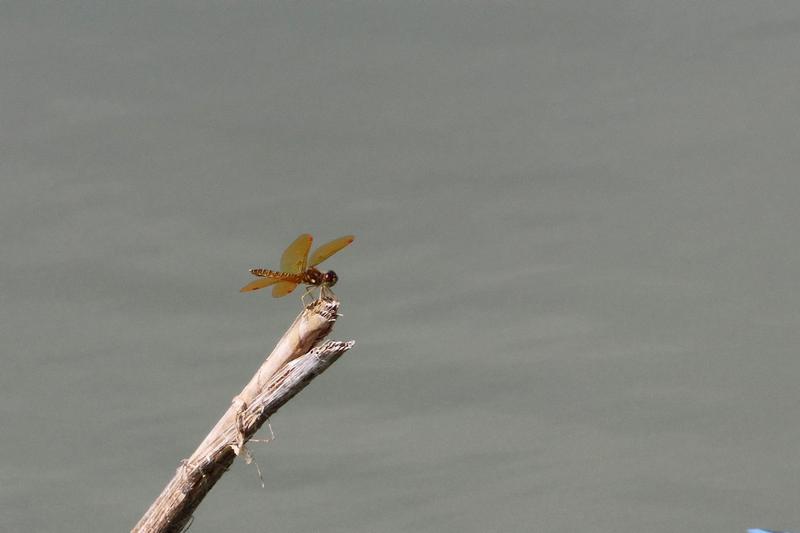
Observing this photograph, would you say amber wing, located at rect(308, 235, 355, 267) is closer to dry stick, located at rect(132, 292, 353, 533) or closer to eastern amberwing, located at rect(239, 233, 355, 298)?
eastern amberwing, located at rect(239, 233, 355, 298)

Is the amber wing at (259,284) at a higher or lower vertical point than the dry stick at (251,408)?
higher

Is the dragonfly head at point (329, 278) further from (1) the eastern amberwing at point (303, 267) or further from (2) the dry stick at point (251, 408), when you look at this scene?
(2) the dry stick at point (251, 408)

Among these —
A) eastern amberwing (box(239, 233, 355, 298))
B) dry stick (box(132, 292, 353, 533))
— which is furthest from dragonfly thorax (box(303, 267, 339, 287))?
dry stick (box(132, 292, 353, 533))

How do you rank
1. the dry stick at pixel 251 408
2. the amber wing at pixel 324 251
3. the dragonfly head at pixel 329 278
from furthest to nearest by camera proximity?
the amber wing at pixel 324 251 < the dragonfly head at pixel 329 278 < the dry stick at pixel 251 408

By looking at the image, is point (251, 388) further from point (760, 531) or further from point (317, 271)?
point (760, 531)

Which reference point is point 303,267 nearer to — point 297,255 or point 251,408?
point 297,255

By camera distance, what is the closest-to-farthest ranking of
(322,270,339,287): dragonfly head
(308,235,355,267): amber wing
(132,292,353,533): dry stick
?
(132,292,353,533): dry stick < (322,270,339,287): dragonfly head < (308,235,355,267): amber wing

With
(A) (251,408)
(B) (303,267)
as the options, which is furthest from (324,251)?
(A) (251,408)

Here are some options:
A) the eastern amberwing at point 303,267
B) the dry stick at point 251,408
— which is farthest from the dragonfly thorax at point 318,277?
the dry stick at point 251,408
